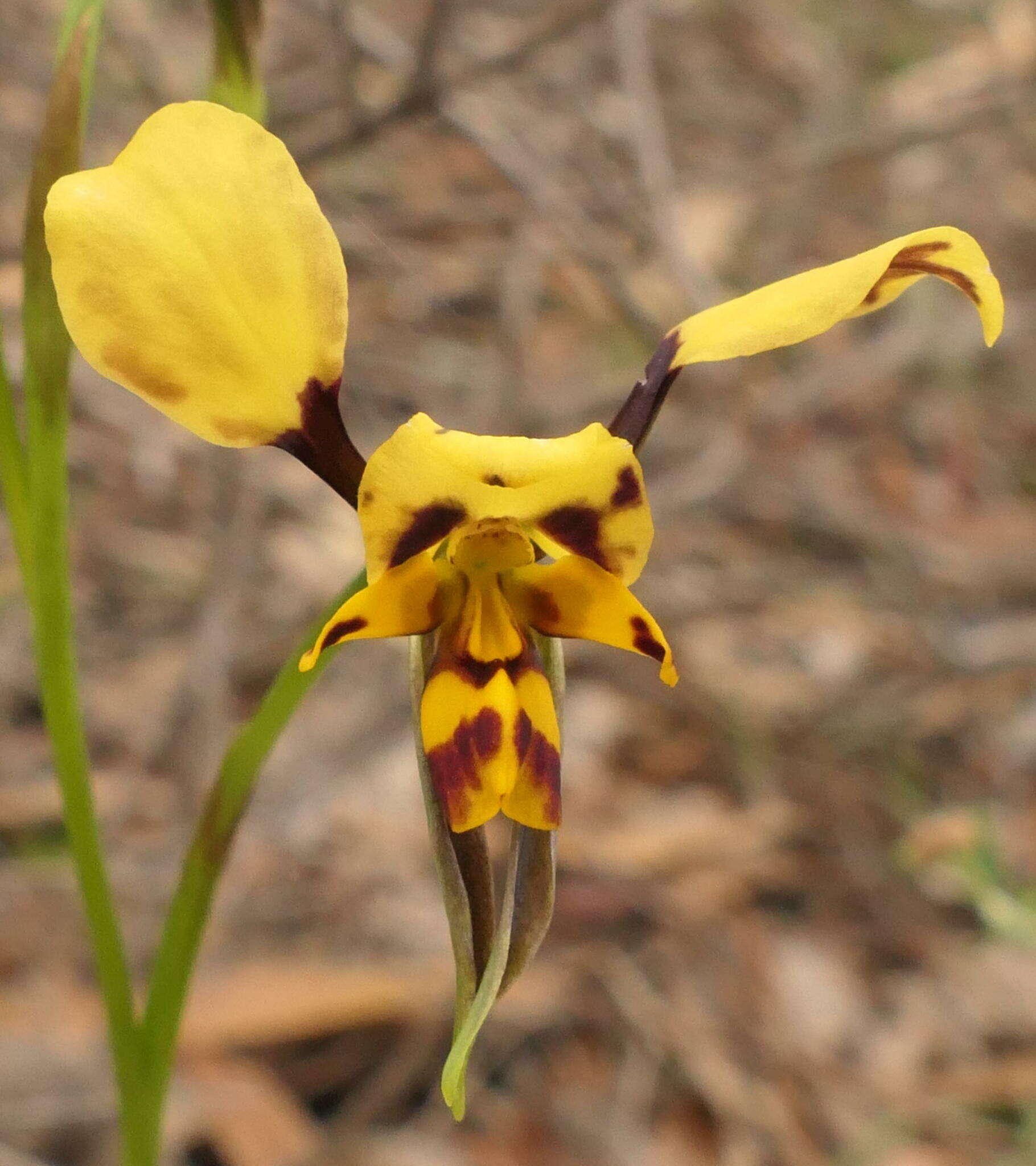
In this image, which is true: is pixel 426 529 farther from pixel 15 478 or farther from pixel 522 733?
pixel 15 478

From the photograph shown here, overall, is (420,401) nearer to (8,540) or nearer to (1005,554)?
(8,540)

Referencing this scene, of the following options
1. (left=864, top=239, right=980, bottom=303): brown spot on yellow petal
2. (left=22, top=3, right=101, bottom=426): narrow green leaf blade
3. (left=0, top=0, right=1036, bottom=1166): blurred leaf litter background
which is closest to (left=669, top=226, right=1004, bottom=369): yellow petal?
(left=864, top=239, right=980, bottom=303): brown spot on yellow petal

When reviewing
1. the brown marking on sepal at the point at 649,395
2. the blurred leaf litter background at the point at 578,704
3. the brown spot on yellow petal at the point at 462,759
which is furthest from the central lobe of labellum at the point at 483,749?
the blurred leaf litter background at the point at 578,704

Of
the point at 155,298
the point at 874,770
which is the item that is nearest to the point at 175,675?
the point at 874,770

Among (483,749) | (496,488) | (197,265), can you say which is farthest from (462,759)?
(197,265)

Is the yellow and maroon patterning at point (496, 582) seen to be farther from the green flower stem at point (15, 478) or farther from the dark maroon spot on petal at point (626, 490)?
the green flower stem at point (15, 478)
